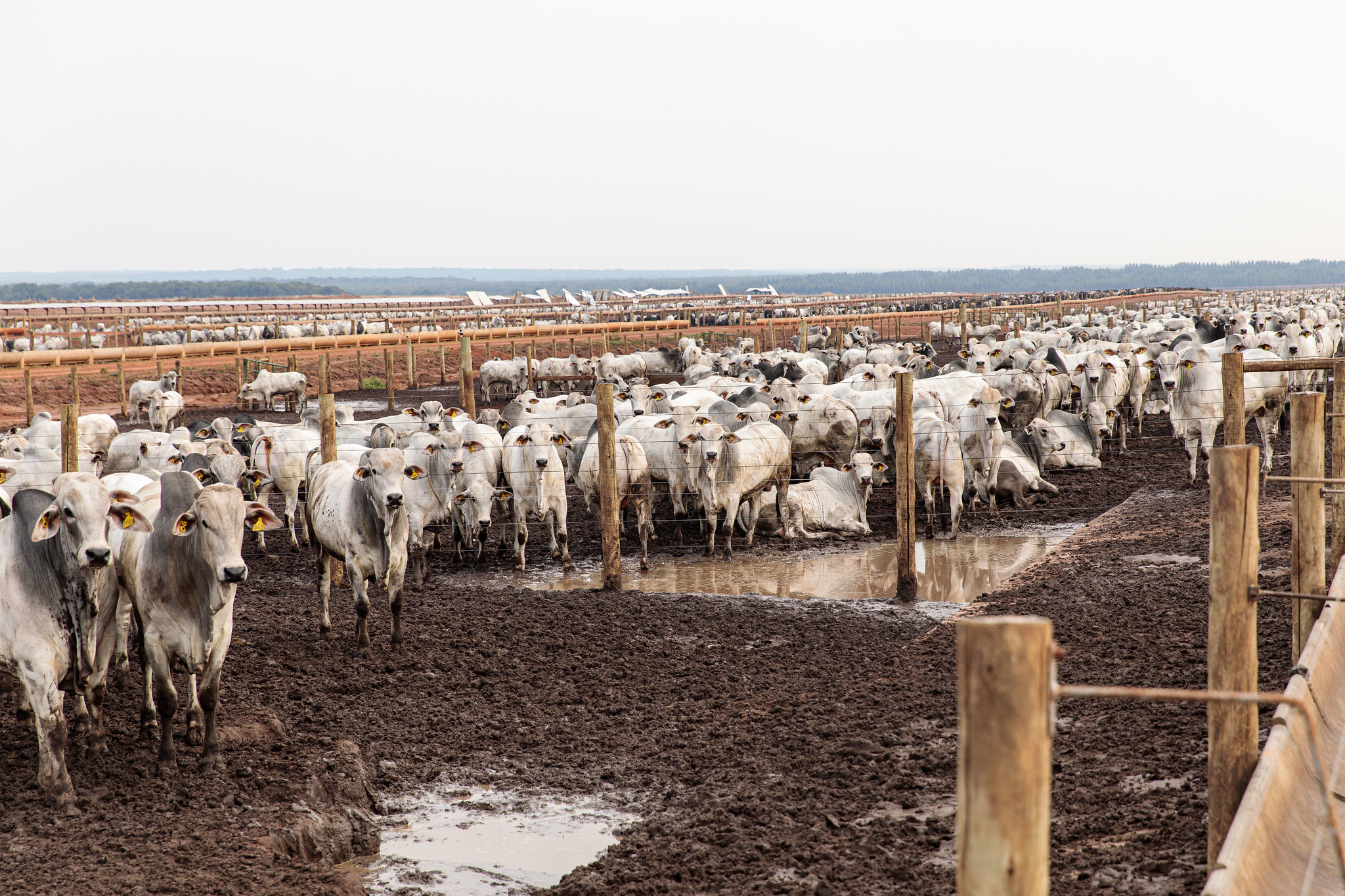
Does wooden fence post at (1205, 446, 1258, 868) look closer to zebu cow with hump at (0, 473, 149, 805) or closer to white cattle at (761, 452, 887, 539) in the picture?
zebu cow with hump at (0, 473, 149, 805)

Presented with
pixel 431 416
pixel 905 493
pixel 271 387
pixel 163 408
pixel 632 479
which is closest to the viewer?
pixel 905 493

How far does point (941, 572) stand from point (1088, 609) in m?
2.86

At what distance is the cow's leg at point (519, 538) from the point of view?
38.8 ft

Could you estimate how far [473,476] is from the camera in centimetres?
1247

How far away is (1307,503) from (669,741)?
3.60 metres

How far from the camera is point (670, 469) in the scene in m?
13.1

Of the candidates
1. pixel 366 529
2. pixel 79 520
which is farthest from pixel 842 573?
pixel 79 520

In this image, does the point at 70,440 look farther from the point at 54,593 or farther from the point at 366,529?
the point at 54,593

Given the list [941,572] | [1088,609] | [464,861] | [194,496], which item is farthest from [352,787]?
[941,572]

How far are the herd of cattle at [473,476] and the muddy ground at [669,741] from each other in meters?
0.46

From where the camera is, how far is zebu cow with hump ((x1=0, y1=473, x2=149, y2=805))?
535 cm

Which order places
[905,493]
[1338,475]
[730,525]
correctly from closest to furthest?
1. [1338,475]
2. [905,493]
3. [730,525]

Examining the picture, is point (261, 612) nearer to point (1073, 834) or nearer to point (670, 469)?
point (670, 469)

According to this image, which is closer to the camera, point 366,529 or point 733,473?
point 366,529
